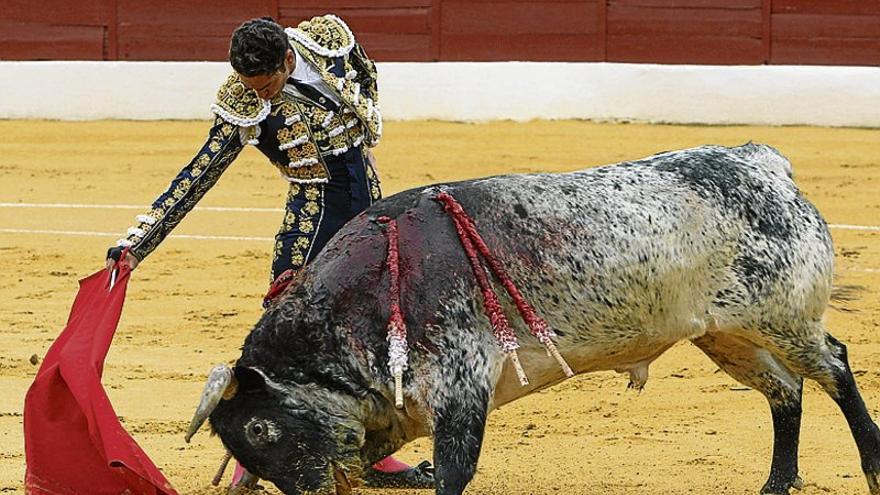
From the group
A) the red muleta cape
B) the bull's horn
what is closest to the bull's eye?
the bull's horn

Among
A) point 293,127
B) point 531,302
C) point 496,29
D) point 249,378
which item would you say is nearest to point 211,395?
point 249,378

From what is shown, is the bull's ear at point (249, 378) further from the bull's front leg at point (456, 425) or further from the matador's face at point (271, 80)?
the matador's face at point (271, 80)

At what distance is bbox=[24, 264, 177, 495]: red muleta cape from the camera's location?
327cm

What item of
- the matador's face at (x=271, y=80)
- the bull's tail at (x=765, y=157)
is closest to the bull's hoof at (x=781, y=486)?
the bull's tail at (x=765, y=157)

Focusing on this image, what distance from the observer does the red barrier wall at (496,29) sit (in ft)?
34.9

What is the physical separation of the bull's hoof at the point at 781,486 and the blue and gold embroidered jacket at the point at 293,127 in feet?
3.86

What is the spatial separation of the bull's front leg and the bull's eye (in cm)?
30

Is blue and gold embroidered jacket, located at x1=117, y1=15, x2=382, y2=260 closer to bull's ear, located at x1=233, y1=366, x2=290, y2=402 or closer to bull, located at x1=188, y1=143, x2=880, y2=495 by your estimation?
bull, located at x1=188, y1=143, x2=880, y2=495

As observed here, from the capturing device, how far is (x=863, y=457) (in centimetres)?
358

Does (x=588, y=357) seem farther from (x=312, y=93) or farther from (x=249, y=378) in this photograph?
(x=312, y=93)

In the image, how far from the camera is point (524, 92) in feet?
35.8

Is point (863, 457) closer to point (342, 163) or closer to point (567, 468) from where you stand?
point (567, 468)

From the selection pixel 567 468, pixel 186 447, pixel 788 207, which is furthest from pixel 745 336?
pixel 186 447

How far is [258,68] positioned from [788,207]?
1137 millimetres
